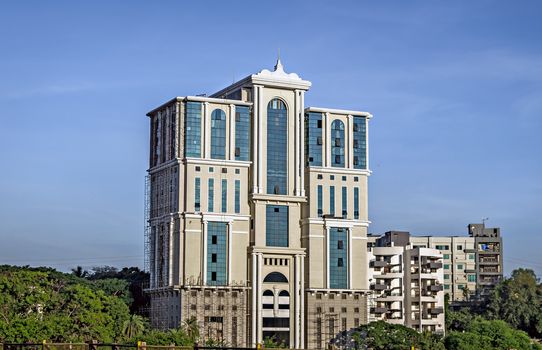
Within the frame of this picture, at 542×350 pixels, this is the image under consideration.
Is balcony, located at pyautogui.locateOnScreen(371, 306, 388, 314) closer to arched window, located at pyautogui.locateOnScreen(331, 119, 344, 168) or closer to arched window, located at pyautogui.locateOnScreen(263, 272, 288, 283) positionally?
arched window, located at pyautogui.locateOnScreen(263, 272, 288, 283)

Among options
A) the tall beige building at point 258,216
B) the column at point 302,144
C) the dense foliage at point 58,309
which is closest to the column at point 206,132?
the tall beige building at point 258,216

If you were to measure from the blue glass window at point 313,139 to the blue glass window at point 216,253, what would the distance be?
49.4 ft

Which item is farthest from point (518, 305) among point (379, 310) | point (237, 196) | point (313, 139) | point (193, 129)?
point (193, 129)

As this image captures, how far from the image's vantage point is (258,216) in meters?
116

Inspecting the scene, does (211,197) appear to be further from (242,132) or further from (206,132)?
(242,132)

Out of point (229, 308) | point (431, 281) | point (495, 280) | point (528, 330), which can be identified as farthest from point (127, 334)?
point (495, 280)

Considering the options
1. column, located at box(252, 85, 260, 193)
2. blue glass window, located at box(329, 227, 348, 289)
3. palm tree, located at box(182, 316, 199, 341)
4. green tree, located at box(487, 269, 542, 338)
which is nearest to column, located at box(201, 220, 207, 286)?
palm tree, located at box(182, 316, 199, 341)

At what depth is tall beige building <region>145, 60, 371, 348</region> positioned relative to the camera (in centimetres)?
11288

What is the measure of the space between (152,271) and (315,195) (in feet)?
72.5

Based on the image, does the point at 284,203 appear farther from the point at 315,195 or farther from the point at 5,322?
the point at 5,322

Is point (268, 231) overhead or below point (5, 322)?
overhead

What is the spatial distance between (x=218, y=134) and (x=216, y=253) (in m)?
14.4

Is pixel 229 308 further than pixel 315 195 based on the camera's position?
No

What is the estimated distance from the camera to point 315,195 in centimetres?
12069
